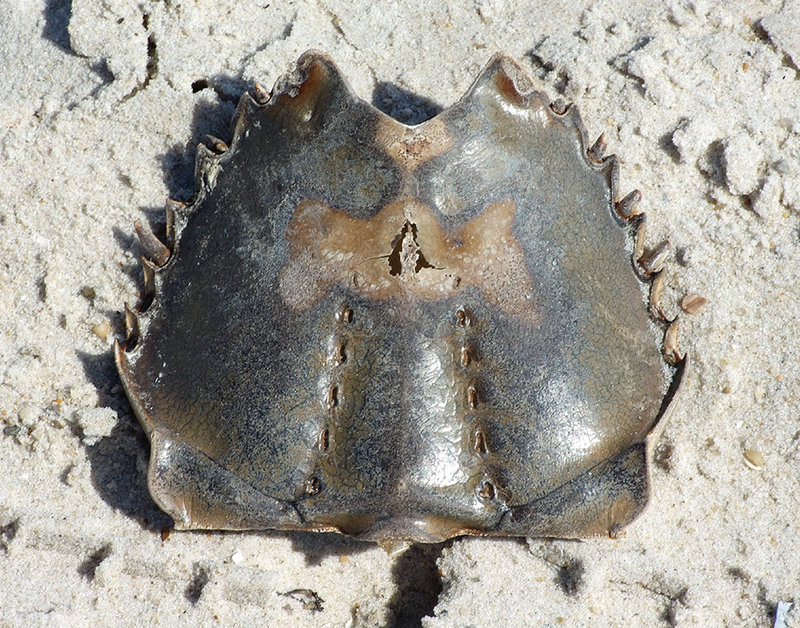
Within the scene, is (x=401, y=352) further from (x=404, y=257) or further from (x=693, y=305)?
(x=693, y=305)

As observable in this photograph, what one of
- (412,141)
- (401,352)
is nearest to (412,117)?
(412,141)

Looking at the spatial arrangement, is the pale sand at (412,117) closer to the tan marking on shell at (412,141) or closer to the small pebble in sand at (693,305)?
the small pebble in sand at (693,305)

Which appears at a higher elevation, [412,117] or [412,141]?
[412,141]

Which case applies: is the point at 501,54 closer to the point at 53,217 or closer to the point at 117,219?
the point at 117,219

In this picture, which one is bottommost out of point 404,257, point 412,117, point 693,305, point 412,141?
point 412,117

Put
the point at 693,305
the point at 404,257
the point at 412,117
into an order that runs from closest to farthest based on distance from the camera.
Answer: the point at 404,257 → the point at 693,305 → the point at 412,117

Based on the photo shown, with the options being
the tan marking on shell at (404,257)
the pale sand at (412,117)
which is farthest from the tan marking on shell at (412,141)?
the pale sand at (412,117)

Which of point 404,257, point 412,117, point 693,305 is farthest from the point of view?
point 412,117

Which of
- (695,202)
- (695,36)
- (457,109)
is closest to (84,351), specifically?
(457,109)
